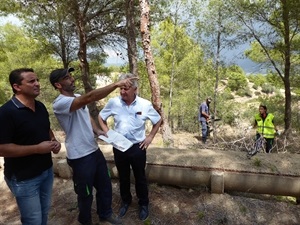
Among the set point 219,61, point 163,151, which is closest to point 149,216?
point 163,151

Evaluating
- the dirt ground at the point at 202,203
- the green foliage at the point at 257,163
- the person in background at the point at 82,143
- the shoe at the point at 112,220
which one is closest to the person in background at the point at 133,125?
the person in background at the point at 82,143

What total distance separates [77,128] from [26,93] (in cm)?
57

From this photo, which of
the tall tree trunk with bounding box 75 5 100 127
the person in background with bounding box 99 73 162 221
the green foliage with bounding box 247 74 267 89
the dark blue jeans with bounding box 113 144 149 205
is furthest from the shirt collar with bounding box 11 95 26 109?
the green foliage with bounding box 247 74 267 89

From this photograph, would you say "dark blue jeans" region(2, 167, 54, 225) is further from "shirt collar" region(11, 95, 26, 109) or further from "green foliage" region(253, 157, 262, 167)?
"green foliage" region(253, 157, 262, 167)

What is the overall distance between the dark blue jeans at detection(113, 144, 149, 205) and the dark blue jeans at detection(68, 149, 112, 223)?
7.4 inches

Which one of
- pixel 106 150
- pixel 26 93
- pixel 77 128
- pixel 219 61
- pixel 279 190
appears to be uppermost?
pixel 219 61

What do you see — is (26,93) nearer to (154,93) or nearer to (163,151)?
(163,151)

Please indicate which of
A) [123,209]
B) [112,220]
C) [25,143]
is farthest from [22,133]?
[123,209]

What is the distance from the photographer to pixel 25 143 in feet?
6.95

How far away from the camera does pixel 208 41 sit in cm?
1566

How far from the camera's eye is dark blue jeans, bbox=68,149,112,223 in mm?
2551

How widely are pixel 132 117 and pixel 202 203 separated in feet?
5.22

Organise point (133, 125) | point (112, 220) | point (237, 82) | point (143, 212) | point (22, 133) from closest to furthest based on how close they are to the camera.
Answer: point (22, 133)
point (133, 125)
point (112, 220)
point (143, 212)
point (237, 82)

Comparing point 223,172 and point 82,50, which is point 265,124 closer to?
point 223,172
